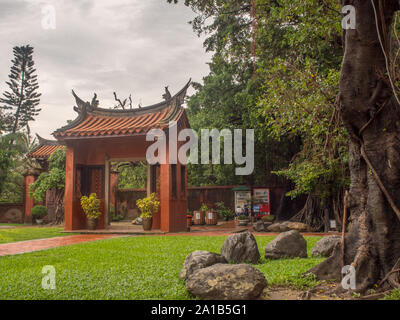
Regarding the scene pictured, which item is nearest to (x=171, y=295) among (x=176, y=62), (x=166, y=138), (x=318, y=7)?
(x=318, y=7)

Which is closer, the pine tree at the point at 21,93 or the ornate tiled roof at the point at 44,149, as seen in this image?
the ornate tiled roof at the point at 44,149

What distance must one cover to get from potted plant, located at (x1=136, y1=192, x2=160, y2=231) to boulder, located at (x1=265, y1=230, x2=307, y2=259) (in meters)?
6.19

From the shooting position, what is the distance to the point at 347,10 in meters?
3.67

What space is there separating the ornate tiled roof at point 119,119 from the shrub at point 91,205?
215cm

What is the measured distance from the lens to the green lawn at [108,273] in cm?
352

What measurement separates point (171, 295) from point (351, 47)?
315 cm

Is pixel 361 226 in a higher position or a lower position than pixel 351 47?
lower

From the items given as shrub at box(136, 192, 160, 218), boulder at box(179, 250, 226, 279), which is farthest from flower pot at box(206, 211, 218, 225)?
boulder at box(179, 250, 226, 279)

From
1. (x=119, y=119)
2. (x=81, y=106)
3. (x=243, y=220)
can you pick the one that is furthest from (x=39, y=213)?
(x=243, y=220)

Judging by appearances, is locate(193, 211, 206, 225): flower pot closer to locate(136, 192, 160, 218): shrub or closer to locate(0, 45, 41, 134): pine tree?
locate(136, 192, 160, 218): shrub

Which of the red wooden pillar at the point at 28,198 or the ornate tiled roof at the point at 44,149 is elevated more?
the ornate tiled roof at the point at 44,149

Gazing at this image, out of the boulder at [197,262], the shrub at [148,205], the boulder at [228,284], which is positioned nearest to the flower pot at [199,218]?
the shrub at [148,205]

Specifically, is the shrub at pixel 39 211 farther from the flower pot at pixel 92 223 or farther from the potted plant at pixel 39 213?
the flower pot at pixel 92 223
